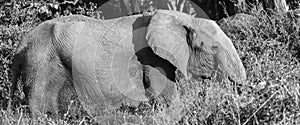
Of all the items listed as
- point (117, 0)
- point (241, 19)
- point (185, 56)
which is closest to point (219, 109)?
point (185, 56)

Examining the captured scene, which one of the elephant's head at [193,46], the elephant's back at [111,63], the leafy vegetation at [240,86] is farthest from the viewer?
the elephant's back at [111,63]

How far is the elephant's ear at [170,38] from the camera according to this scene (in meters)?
6.36

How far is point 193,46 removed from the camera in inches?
257

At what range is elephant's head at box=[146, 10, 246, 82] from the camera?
6.36 m

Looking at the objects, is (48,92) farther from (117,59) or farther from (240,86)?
(240,86)

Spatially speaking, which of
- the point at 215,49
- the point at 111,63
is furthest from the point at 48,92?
the point at 215,49

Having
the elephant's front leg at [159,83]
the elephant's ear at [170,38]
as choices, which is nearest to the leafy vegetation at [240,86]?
the elephant's front leg at [159,83]

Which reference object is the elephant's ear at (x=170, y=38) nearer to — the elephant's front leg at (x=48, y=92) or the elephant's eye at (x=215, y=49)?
the elephant's eye at (x=215, y=49)

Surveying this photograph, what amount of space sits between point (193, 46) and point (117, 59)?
69 centimetres

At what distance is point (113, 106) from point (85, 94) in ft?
0.94

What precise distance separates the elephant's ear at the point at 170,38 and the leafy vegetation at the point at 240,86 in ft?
0.73

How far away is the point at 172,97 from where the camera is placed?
6.35 meters

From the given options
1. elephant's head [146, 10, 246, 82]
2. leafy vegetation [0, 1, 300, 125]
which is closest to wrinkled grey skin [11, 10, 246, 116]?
elephant's head [146, 10, 246, 82]

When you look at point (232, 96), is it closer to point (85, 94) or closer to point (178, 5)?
point (85, 94)
